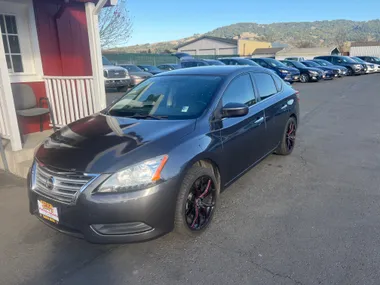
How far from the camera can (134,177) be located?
2502 mm

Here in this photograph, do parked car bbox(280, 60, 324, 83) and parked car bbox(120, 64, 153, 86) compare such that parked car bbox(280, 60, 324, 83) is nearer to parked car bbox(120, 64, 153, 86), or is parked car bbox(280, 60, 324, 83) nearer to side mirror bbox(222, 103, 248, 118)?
parked car bbox(120, 64, 153, 86)

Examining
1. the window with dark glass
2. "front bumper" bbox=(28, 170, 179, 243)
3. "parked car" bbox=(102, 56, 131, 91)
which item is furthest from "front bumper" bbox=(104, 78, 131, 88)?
"front bumper" bbox=(28, 170, 179, 243)

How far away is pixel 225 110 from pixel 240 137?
46cm

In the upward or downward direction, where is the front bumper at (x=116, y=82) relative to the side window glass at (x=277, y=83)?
downward

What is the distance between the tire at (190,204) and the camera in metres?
2.75

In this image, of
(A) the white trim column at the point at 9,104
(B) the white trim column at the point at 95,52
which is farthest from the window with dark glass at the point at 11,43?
(B) the white trim column at the point at 95,52

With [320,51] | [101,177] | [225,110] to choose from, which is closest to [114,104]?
[225,110]

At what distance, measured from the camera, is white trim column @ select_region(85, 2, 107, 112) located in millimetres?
5473

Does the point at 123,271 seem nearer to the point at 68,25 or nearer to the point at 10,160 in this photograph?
the point at 10,160

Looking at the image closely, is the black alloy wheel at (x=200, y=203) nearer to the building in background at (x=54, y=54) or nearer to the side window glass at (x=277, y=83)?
the side window glass at (x=277, y=83)

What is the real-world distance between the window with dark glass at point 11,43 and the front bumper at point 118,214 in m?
4.37

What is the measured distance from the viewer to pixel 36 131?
6242 millimetres

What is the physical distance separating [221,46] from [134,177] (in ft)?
215

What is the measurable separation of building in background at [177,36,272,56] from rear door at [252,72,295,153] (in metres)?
59.8
